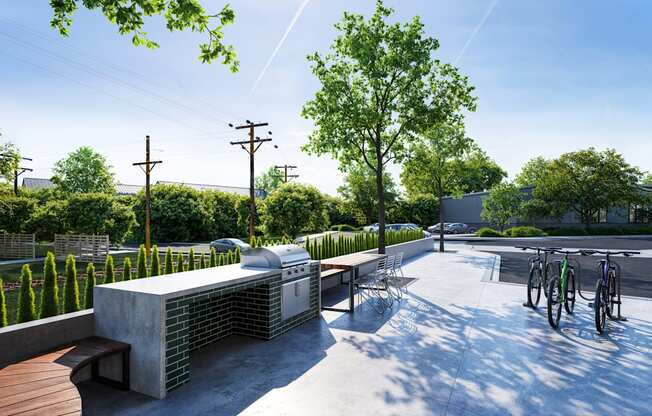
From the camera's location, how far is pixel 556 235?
33.7 metres

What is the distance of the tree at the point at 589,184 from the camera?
3412cm

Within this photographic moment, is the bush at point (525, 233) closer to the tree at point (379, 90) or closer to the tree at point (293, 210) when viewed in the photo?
the tree at point (293, 210)

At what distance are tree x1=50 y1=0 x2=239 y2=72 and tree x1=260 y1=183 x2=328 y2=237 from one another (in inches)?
636

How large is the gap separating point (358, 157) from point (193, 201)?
2416 cm

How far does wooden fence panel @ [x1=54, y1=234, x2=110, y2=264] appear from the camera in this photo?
19.5m

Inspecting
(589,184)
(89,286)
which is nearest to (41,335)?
(89,286)

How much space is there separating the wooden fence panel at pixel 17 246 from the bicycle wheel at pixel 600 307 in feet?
83.4

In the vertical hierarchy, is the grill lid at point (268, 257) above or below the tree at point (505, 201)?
below

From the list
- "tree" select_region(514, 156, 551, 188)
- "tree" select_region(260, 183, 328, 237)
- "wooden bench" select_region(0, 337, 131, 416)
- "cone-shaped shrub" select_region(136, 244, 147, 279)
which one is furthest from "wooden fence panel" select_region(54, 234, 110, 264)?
"tree" select_region(514, 156, 551, 188)

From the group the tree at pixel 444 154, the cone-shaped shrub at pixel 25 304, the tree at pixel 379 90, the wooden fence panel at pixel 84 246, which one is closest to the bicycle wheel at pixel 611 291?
the tree at pixel 379 90

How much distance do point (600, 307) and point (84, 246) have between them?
22.7 meters

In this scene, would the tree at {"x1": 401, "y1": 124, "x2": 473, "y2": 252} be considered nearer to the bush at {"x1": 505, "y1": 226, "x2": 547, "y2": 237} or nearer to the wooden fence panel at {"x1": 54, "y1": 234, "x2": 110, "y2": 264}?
the bush at {"x1": 505, "y1": 226, "x2": 547, "y2": 237}

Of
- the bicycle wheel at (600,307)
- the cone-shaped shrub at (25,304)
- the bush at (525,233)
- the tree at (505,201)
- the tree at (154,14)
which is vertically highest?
the tree at (154,14)

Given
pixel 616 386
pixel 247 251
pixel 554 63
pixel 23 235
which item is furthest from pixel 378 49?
pixel 23 235
